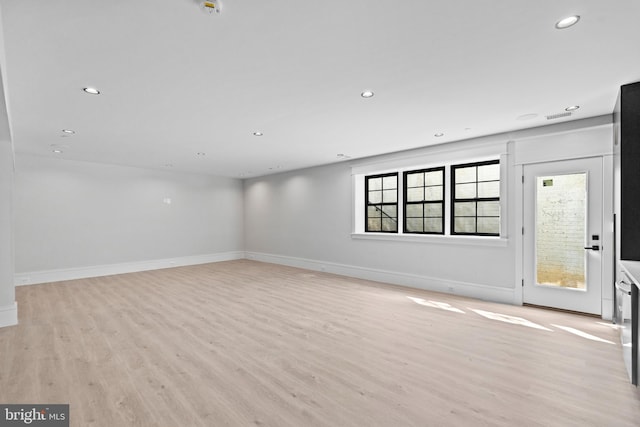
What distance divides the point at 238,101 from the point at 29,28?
1.67m

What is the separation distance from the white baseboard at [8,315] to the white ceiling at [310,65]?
238cm

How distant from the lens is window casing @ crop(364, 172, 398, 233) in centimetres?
639

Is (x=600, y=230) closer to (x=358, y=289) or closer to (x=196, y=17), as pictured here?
(x=358, y=289)

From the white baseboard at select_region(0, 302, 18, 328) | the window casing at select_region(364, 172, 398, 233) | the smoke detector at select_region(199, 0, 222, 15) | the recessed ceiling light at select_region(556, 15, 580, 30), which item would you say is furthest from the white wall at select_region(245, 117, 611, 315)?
the white baseboard at select_region(0, 302, 18, 328)

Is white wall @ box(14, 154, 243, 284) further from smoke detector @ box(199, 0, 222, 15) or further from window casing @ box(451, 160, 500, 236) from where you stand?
smoke detector @ box(199, 0, 222, 15)

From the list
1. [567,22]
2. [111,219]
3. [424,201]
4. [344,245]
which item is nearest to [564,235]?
[424,201]

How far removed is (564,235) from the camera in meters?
4.15

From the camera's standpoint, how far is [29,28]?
2.02 metres

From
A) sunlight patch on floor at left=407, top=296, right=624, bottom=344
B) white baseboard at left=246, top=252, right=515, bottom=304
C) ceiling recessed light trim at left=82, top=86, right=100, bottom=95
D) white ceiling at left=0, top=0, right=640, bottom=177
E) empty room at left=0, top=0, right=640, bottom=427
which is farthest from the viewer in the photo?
white baseboard at left=246, top=252, right=515, bottom=304

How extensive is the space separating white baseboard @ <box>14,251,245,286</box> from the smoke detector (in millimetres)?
7224

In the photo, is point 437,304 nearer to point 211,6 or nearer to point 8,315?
point 211,6

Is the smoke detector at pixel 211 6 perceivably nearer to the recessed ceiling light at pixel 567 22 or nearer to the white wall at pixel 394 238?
the recessed ceiling light at pixel 567 22

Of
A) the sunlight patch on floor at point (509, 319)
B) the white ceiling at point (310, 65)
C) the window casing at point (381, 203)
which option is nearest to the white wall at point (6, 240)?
the white ceiling at point (310, 65)

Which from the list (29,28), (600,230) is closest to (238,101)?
(29,28)
